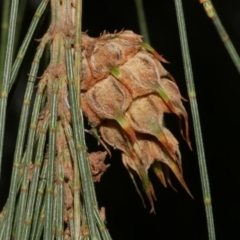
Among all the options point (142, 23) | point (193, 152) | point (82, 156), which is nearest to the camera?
point (82, 156)

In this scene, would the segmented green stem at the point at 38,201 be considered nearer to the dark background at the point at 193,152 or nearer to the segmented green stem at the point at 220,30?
the segmented green stem at the point at 220,30

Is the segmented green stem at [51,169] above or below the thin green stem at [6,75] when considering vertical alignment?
below

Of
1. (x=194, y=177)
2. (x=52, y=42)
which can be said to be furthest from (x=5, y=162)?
(x=52, y=42)

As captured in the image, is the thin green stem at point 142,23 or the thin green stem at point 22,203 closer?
the thin green stem at point 22,203

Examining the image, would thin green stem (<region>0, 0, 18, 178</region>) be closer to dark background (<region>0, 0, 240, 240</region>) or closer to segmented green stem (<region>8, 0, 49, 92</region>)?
segmented green stem (<region>8, 0, 49, 92</region>)

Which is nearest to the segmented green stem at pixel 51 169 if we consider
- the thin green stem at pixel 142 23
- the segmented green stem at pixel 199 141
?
the segmented green stem at pixel 199 141

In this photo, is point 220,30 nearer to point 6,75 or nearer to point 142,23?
point 6,75

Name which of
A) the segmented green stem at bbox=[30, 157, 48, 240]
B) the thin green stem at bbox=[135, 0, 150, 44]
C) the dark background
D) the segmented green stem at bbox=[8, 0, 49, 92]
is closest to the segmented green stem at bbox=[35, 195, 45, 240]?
the segmented green stem at bbox=[30, 157, 48, 240]

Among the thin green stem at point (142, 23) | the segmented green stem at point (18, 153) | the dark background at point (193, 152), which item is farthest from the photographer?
the dark background at point (193, 152)

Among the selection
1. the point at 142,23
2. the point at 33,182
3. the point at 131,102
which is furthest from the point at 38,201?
the point at 142,23
